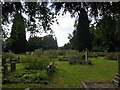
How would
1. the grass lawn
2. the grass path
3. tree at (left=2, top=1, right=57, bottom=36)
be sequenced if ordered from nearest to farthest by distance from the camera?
tree at (left=2, top=1, right=57, bottom=36), the grass lawn, the grass path

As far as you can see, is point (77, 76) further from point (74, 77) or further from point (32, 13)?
point (32, 13)

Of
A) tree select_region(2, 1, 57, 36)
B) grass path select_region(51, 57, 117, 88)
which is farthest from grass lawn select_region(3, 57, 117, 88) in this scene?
tree select_region(2, 1, 57, 36)

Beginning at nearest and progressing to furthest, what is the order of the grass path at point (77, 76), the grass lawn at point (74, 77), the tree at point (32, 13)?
1. the tree at point (32, 13)
2. the grass lawn at point (74, 77)
3. the grass path at point (77, 76)

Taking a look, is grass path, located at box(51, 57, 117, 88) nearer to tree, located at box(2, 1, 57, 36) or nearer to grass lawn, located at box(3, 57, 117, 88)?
grass lawn, located at box(3, 57, 117, 88)

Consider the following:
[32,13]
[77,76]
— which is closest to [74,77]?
[77,76]

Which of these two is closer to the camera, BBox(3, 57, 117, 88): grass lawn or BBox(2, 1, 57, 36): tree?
BBox(2, 1, 57, 36): tree

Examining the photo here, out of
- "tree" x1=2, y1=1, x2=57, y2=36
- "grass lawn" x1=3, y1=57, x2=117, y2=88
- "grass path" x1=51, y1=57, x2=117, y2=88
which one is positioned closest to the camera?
"tree" x1=2, y1=1, x2=57, y2=36

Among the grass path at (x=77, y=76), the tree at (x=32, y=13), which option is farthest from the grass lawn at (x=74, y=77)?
the tree at (x=32, y=13)

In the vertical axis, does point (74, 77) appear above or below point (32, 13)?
below

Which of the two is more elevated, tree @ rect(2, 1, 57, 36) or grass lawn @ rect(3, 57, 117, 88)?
tree @ rect(2, 1, 57, 36)

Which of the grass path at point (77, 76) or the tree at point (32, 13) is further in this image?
the grass path at point (77, 76)

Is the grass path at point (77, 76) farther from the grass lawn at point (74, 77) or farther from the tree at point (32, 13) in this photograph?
the tree at point (32, 13)

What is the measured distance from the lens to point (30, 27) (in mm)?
9594

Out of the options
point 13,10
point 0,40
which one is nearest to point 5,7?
point 13,10
